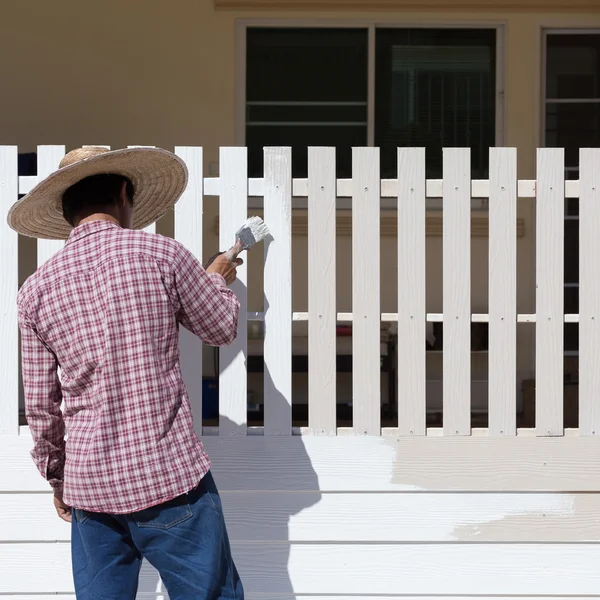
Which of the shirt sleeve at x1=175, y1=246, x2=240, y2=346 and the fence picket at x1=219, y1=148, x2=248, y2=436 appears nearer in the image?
the shirt sleeve at x1=175, y1=246, x2=240, y2=346

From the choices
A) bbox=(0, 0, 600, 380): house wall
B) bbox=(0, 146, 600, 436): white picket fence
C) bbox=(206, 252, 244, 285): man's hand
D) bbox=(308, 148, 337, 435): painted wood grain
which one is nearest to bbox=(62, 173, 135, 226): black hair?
bbox=(206, 252, 244, 285): man's hand

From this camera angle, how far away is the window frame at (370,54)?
6.90 metres

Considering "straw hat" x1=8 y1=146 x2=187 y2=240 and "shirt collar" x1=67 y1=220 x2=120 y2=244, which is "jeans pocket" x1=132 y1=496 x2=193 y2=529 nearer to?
"shirt collar" x1=67 y1=220 x2=120 y2=244

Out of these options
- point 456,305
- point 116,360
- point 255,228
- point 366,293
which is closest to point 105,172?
point 116,360

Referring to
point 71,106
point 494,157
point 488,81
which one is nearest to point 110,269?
point 494,157

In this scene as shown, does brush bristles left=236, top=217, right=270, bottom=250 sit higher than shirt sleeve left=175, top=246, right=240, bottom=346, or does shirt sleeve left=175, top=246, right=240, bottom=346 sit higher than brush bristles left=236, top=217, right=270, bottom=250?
brush bristles left=236, top=217, right=270, bottom=250

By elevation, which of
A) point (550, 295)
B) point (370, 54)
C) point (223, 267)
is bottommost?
point (550, 295)

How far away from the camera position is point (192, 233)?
352 cm

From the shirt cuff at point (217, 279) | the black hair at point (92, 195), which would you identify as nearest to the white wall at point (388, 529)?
the shirt cuff at point (217, 279)

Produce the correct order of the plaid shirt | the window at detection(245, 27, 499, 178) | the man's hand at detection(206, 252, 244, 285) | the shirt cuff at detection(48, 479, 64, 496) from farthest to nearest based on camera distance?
the window at detection(245, 27, 499, 178) → the man's hand at detection(206, 252, 244, 285) → the shirt cuff at detection(48, 479, 64, 496) → the plaid shirt

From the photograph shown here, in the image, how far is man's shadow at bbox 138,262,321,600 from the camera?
3.46 meters

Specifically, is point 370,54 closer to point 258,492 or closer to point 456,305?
point 456,305

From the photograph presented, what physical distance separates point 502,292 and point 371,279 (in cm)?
48

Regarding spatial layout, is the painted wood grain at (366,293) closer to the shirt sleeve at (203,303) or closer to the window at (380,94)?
the shirt sleeve at (203,303)
